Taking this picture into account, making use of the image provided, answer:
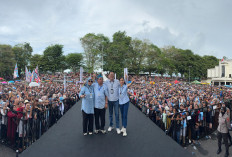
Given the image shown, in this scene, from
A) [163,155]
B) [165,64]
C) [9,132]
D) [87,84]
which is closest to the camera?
[163,155]

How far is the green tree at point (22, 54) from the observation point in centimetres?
5366

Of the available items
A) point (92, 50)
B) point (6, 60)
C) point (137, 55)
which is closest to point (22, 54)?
point (6, 60)

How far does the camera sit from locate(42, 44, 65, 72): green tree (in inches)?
2099

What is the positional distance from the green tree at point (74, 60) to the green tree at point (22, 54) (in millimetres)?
14826

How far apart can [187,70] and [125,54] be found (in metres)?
27.7

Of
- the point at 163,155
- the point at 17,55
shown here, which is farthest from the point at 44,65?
the point at 163,155

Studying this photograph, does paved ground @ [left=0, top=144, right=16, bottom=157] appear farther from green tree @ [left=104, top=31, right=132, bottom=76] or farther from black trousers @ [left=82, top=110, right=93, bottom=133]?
green tree @ [left=104, top=31, right=132, bottom=76]

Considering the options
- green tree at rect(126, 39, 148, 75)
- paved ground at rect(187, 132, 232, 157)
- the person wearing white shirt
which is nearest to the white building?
green tree at rect(126, 39, 148, 75)

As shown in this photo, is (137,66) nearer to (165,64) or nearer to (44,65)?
(165,64)

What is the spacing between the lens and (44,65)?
52875mm

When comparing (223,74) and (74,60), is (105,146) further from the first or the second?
(223,74)

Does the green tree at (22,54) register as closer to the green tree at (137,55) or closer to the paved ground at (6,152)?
the green tree at (137,55)

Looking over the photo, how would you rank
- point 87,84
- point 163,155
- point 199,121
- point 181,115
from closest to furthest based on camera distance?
point 163,155, point 87,84, point 181,115, point 199,121

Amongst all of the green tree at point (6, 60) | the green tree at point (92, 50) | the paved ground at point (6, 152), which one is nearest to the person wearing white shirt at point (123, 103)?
the paved ground at point (6, 152)
